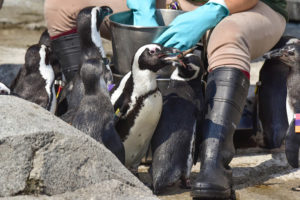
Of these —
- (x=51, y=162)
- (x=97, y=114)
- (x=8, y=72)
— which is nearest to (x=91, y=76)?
(x=97, y=114)

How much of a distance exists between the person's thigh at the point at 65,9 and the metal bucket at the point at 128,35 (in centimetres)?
24

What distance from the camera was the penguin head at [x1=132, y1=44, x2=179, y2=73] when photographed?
3.60 m

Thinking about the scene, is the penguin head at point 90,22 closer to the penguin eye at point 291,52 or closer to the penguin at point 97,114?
the penguin at point 97,114

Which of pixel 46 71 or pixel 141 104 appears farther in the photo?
pixel 46 71

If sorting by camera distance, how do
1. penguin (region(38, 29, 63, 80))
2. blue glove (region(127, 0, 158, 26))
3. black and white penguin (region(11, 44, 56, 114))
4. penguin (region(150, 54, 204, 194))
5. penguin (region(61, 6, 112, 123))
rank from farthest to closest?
penguin (region(38, 29, 63, 80)), black and white penguin (region(11, 44, 56, 114)), penguin (region(61, 6, 112, 123)), blue glove (region(127, 0, 158, 26)), penguin (region(150, 54, 204, 194))

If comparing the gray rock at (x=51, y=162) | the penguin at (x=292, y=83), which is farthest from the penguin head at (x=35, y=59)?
the gray rock at (x=51, y=162)

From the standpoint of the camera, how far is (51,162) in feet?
8.04

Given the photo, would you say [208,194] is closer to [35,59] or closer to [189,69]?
[189,69]

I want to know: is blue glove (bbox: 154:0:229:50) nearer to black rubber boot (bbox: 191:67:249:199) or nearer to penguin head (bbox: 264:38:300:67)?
black rubber boot (bbox: 191:67:249:199)

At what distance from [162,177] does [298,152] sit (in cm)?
88

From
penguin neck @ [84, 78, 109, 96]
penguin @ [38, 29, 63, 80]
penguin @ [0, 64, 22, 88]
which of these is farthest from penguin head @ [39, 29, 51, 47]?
penguin neck @ [84, 78, 109, 96]

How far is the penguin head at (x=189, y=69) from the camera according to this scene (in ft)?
12.4

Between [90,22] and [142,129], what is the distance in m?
1.01

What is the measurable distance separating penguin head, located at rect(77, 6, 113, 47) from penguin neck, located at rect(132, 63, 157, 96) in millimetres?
817
